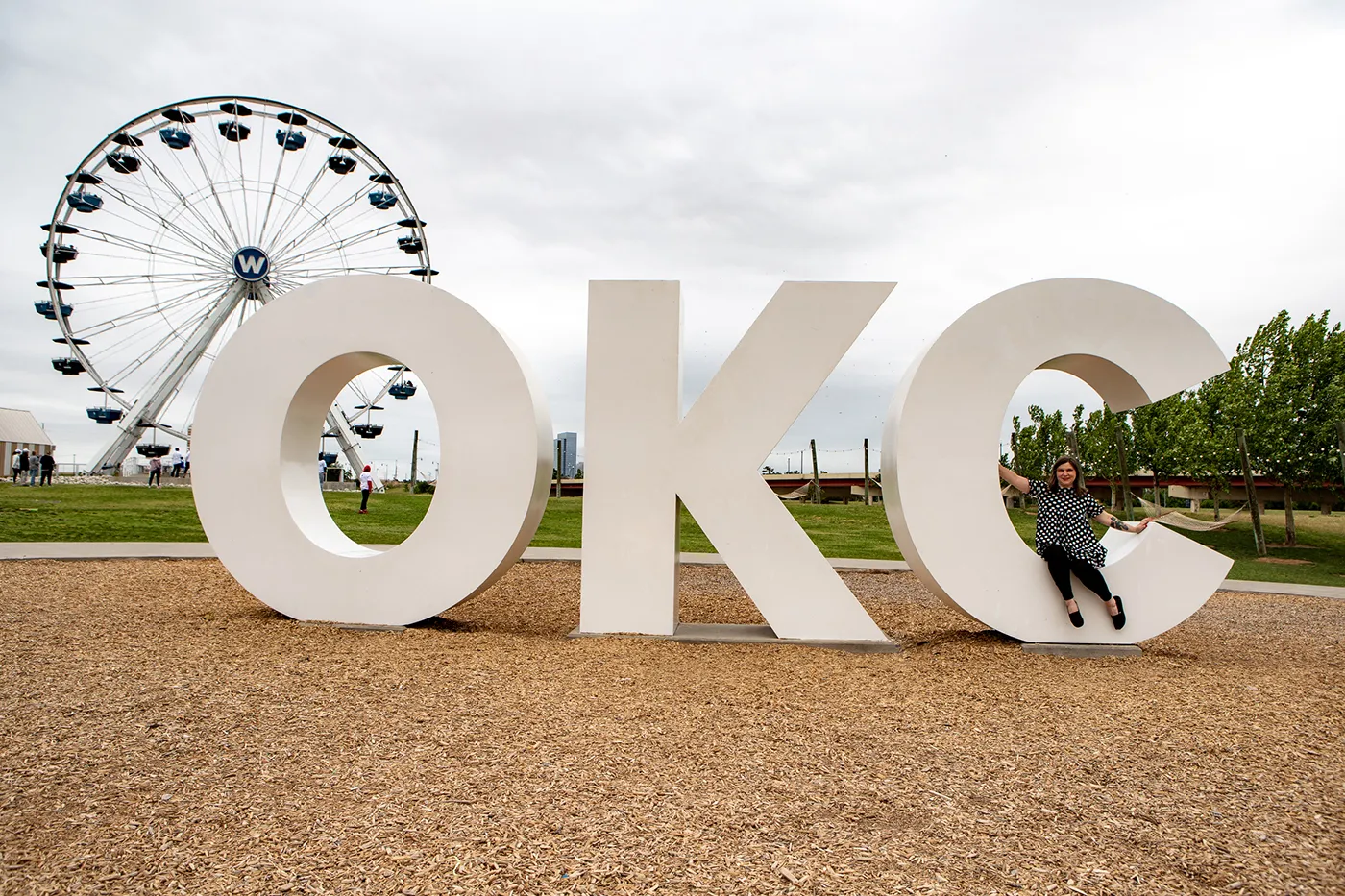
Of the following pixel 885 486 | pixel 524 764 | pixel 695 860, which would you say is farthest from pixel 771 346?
pixel 695 860

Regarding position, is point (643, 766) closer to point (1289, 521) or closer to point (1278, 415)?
point (1278, 415)

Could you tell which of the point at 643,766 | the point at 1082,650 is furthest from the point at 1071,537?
the point at 643,766

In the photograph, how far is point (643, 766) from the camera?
343 cm

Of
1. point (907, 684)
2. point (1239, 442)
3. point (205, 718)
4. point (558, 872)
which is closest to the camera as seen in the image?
point (558, 872)

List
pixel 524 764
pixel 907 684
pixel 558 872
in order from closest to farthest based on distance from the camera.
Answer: pixel 558 872 → pixel 524 764 → pixel 907 684

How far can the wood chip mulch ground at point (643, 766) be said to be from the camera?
2582 mm

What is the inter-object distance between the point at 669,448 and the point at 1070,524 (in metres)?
2.93

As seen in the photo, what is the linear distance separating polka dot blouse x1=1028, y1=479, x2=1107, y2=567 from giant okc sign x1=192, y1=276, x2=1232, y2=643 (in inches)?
8.4

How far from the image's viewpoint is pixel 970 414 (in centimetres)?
592

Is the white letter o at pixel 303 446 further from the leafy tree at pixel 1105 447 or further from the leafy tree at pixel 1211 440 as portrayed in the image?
the leafy tree at pixel 1105 447

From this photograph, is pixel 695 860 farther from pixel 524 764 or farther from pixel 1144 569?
pixel 1144 569

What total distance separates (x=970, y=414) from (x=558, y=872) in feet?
14.8

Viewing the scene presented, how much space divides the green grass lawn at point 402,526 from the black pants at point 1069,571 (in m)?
4.80

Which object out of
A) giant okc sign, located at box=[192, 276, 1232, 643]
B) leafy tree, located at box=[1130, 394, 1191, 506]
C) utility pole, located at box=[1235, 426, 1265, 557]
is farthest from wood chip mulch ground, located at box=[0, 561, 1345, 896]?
leafy tree, located at box=[1130, 394, 1191, 506]
